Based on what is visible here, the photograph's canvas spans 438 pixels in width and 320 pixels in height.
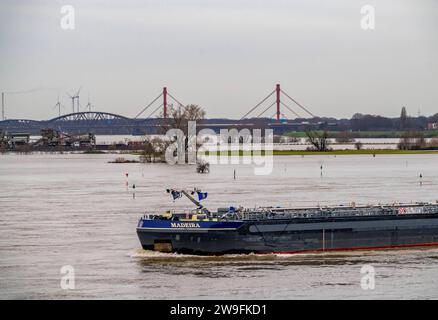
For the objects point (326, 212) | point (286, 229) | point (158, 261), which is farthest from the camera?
point (326, 212)

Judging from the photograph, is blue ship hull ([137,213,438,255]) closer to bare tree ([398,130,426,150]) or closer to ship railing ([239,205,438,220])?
ship railing ([239,205,438,220])

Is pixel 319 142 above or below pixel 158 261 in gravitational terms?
above

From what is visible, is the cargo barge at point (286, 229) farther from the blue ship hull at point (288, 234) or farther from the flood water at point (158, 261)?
the flood water at point (158, 261)

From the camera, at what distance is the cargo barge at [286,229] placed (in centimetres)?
3394

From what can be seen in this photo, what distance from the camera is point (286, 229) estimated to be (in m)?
34.9

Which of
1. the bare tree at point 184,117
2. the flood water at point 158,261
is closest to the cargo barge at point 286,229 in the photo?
the flood water at point 158,261

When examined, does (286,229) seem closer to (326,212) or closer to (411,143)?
(326,212)

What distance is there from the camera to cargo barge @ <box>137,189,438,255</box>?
1336 inches

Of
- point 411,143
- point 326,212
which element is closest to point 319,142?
point 411,143

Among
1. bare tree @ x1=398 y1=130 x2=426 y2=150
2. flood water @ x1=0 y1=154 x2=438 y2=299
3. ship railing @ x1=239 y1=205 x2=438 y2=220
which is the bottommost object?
flood water @ x1=0 y1=154 x2=438 y2=299

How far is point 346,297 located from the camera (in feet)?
92.5

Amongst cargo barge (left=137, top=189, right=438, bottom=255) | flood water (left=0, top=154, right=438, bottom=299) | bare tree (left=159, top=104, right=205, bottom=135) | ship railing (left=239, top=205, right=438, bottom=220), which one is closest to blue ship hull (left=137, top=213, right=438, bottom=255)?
cargo barge (left=137, top=189, right=438, bottom=255)

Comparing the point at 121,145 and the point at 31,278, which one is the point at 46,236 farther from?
the point at 121,145
